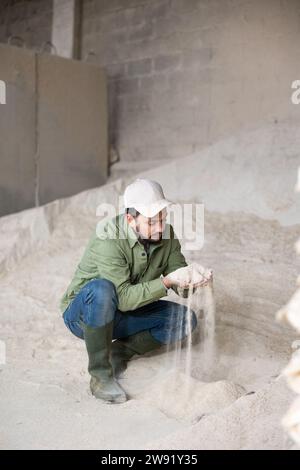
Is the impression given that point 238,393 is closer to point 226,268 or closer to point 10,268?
point 226,268

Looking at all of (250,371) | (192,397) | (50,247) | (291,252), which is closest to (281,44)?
(291,252)

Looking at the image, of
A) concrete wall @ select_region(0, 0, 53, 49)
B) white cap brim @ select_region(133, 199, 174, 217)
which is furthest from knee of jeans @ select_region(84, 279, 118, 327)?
concrete wall @ select_region(0, 0, 53, 49)

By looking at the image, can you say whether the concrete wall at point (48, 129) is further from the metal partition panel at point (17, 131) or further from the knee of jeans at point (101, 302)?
the knee of jeans at point (101, 302)

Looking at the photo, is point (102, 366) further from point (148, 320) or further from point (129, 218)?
point (129, 218)

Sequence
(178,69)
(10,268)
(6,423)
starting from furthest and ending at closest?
(178,69) → (10,268) → (6,423)

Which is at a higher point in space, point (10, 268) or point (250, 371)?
point (10, 268)

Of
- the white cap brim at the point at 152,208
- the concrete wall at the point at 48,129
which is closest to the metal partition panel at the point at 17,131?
the concrete wall at the point at 48,129

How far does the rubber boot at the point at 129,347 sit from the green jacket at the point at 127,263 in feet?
1.08

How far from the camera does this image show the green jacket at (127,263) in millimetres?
2658

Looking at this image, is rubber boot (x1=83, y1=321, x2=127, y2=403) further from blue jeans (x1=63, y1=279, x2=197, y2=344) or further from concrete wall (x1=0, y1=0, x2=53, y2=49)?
concrete wall (x1=0, y1=0, x2=53, y2=49)

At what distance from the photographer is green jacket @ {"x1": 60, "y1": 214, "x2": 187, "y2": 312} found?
2.66m

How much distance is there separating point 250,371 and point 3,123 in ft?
11.6

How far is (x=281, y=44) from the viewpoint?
5848mm

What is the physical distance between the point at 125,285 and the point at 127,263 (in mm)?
115
